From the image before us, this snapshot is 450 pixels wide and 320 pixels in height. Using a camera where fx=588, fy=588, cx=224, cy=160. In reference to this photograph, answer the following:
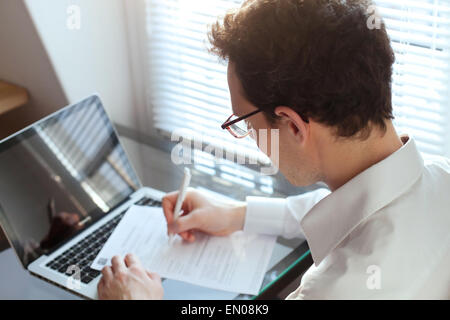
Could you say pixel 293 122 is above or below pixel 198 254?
above

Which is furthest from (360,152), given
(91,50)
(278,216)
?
(91,50)

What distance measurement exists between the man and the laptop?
1.73 feet

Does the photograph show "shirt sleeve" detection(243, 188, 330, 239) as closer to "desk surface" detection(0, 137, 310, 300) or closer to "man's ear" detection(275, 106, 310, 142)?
"desk surface" detection(0, 137, 310, 300)

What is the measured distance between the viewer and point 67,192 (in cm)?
146

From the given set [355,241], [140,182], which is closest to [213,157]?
[140,182]

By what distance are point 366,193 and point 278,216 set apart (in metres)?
0.39

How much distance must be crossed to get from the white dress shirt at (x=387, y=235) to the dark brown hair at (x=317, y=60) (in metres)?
0.09

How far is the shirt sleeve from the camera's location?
1.35 meters

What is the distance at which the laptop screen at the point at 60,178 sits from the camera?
135 centimetres

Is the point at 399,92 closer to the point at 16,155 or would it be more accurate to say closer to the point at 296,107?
the point at 296,107

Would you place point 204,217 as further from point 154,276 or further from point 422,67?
point 422,67

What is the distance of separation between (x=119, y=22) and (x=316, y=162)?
1.01 metres

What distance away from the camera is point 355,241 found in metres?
0.96

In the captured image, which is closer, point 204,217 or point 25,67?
point 204,217
